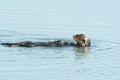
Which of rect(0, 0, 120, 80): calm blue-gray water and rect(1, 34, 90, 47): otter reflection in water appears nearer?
rect(0, 0, 120, 80): calm blue-gray water

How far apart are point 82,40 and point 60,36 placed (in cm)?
137

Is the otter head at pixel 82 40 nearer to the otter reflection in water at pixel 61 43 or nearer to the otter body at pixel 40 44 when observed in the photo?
the otter reflection in water at pixel 61 43

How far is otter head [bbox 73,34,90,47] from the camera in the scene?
65.2ft

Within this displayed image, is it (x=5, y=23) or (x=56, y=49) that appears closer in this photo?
(x=56, y=49)

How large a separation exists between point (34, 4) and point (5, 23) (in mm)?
4529

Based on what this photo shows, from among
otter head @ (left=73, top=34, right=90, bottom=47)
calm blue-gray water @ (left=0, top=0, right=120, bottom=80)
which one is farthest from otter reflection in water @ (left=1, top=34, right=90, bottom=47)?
calm blue-gray water @ (left=0, top=0, right=120, bottom=80)

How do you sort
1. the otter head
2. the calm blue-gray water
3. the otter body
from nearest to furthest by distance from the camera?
the calm blue-gray water
the otter body
the otter head

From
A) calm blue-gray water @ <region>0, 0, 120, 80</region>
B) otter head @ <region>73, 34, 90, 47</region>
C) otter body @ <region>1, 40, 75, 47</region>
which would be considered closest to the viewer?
calm blue-gray water @ <region>0, 0, 120, 80</region>

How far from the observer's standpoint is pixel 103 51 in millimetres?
19016

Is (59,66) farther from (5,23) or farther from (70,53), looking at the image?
(5,23)

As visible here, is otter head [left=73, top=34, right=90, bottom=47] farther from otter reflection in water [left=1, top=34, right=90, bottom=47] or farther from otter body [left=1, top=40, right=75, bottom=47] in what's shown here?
otter body [left=1, top=40, right=75, bottom=47]

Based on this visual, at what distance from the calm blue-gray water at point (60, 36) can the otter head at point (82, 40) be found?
0.28 metres

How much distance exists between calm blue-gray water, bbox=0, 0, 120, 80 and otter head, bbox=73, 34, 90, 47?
282 millimetres

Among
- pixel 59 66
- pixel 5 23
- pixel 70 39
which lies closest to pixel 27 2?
pixel 5 23
